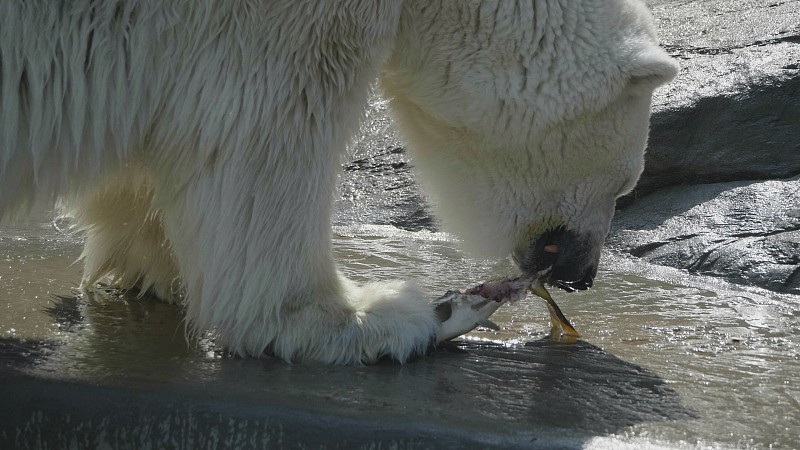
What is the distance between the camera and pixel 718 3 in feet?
24.6

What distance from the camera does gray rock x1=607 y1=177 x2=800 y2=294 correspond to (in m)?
4.64

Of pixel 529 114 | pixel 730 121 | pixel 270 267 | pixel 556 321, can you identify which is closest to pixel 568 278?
pixel 556 321

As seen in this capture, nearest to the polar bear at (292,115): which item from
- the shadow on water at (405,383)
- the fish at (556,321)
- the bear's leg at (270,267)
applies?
the bear's leg at (270,267)

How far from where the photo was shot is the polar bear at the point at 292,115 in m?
2.89

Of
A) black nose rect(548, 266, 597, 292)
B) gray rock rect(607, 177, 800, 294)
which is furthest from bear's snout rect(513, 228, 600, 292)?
gray rock rect(607, 177, 800, 294)

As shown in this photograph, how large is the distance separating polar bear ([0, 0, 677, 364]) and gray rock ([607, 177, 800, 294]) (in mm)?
1359

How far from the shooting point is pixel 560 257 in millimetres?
3684

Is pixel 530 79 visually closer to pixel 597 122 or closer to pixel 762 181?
pixel 597 122

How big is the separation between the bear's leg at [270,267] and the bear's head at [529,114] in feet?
1.72

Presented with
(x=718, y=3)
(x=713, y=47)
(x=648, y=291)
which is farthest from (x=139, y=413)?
(x=718, y=3)

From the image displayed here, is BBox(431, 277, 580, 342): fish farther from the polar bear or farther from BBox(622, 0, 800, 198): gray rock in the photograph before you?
BBox(622, 0, 800, 198): gray rock

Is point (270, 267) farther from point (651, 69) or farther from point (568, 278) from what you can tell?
point (651, 69)

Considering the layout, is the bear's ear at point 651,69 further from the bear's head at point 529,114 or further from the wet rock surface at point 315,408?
the wet rock surface at point 315,408

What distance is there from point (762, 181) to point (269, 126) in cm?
315
